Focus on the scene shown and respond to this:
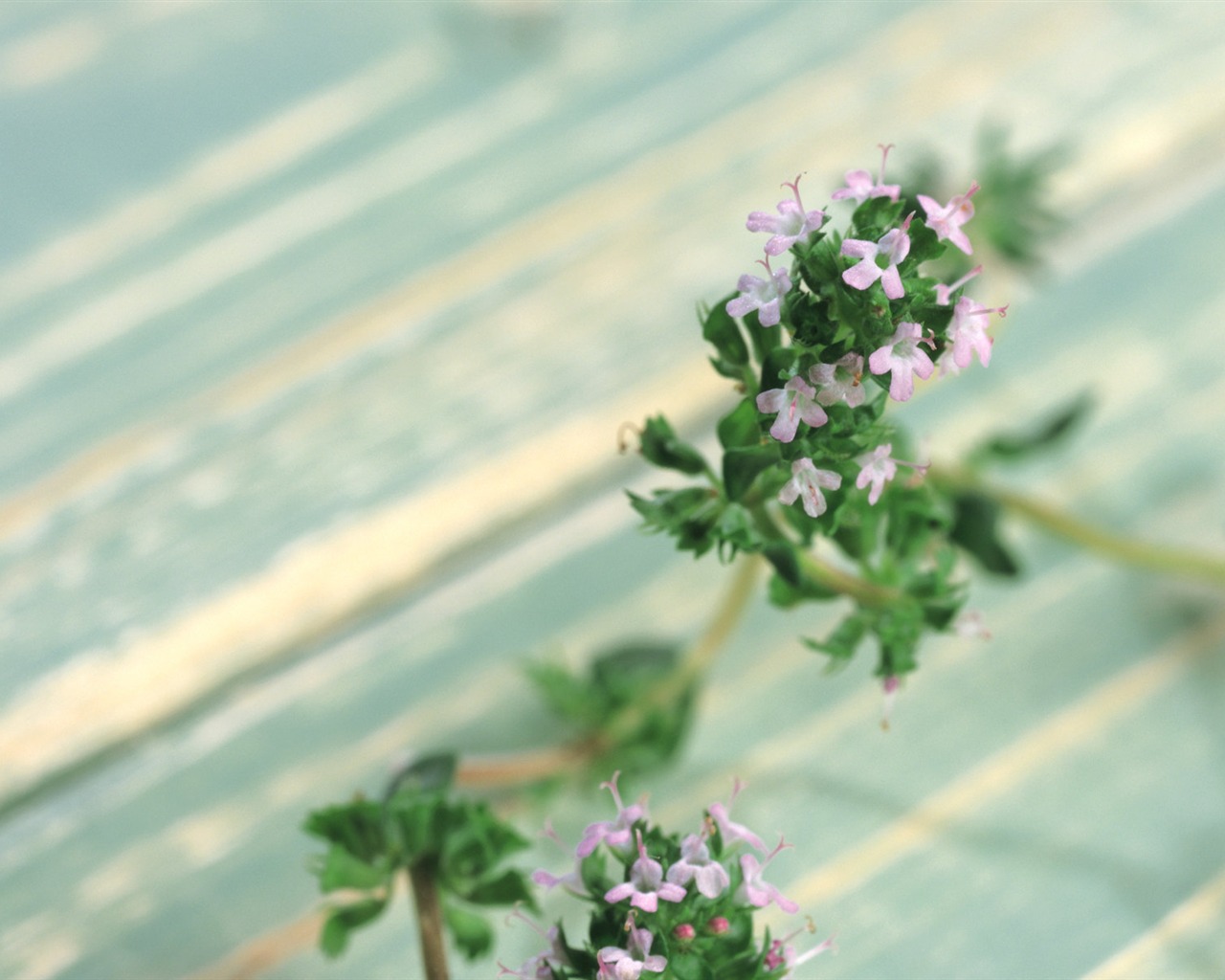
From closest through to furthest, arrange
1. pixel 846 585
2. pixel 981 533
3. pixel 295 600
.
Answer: pixel 846 585
pixel 981 533
pixel 295 600

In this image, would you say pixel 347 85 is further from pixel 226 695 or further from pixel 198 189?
pixel 226 695

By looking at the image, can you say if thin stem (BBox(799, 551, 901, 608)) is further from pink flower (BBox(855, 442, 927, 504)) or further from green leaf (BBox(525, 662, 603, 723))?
green leaf (BBox(525, 662, 603, 723))

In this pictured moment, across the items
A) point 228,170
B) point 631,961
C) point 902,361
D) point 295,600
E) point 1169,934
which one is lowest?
point 1169,934

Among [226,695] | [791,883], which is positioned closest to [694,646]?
[791,883]

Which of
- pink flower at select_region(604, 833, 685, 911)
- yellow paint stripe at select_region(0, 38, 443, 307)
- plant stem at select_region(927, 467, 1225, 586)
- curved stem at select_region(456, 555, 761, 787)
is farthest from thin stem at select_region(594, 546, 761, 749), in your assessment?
yellow paint stripe at select_region(0, 38, 443, 307)

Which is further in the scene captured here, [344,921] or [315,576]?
[315,576]

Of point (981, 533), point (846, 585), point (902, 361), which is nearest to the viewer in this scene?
point (902, 361)

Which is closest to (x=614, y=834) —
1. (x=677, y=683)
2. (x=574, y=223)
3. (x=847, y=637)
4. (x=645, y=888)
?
(x=645, y=888)

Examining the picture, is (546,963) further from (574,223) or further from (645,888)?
(574,223)
